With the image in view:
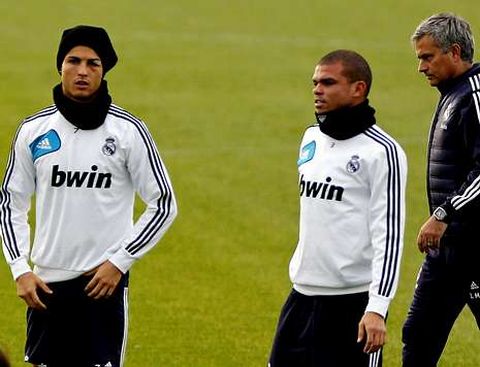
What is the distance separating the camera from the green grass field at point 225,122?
1179 cm

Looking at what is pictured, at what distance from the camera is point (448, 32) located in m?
8.44

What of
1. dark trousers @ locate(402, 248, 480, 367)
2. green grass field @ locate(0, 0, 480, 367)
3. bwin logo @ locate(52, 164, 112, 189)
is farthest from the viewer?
green grass field @ locate(0, 0, 480, 367)

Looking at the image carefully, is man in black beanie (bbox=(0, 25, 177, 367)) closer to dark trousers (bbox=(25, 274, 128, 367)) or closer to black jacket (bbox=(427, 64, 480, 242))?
dark trousers (bbox=(25, 274, 128, 367))

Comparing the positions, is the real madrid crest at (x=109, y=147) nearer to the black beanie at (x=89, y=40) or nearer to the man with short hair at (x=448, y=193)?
the black beanie at (x=89, y=40)

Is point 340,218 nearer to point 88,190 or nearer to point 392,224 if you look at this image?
point 392,224

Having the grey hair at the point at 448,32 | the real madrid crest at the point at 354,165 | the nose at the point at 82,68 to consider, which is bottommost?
the real madrid crest at the point at 354,165

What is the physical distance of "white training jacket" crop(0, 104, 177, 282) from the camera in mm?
7645

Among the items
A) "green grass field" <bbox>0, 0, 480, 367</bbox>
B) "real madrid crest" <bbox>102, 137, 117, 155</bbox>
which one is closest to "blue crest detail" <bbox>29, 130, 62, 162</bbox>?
"real madrid crest" <bbox>102, 137, 117, 155</bbox>

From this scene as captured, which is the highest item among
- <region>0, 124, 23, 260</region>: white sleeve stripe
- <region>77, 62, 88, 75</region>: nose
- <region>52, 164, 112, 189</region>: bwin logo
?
<region>77, 62, 88, 75</region>: nose

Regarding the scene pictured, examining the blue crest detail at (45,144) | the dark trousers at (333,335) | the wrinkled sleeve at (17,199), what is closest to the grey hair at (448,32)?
the dark trousers at (333,335)

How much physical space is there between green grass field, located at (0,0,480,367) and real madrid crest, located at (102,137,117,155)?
3.41 meters

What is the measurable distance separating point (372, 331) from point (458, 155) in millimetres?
1680

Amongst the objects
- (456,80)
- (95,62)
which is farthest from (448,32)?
(95,62)

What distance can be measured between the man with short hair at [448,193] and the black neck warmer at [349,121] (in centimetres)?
102
